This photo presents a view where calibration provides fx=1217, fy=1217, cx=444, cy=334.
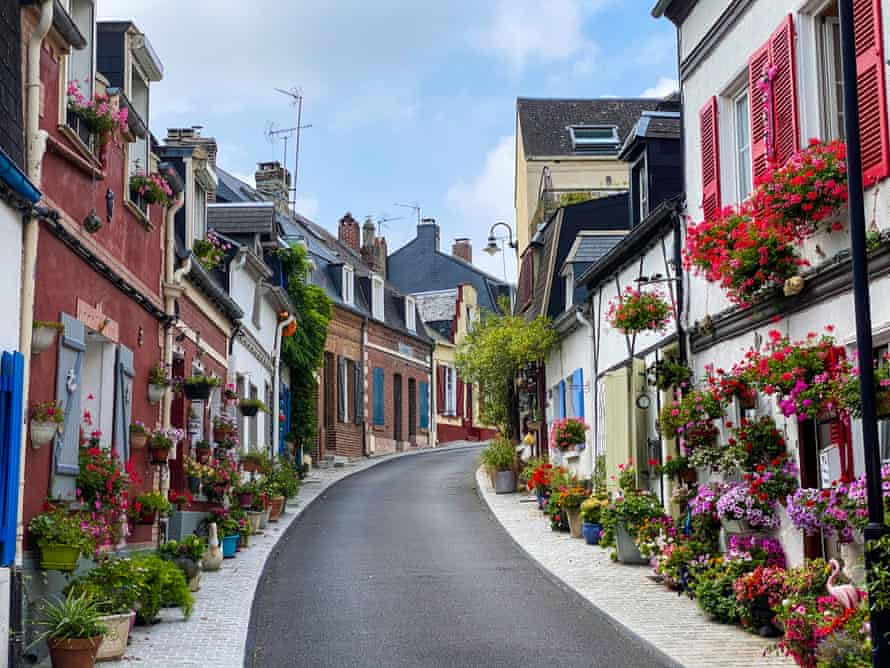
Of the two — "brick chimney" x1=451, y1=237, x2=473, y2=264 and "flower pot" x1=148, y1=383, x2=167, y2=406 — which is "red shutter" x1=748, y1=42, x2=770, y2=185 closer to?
"flower pot" x1=148, y1=383, x2=167, y2=406

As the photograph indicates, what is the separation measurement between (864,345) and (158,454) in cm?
850

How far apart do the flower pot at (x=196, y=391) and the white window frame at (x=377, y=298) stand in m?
22.6

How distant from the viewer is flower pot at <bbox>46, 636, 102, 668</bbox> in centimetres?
819

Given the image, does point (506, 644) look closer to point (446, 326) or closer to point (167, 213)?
point (167, 213)

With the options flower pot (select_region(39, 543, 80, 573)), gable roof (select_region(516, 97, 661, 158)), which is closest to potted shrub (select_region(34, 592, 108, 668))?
flower pot (select_region(39, 543, 80, 573))

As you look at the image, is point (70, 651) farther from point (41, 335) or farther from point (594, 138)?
point (594, 138)

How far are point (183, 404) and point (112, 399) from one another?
395cm

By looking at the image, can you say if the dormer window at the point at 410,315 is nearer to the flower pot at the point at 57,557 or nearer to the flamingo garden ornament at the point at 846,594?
the flower pot at the point at 57,557

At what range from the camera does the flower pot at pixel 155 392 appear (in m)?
12.9

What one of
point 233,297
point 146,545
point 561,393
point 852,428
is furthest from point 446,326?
point 852,428

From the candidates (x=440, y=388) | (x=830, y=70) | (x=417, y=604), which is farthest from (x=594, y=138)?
(x=830, y=70)

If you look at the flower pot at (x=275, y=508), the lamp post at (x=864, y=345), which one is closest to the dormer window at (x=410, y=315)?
the flower pot at (x=275, y=508)

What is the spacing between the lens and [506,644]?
32.1 ft

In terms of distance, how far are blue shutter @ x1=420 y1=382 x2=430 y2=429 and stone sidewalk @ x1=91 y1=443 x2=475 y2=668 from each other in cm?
2590
